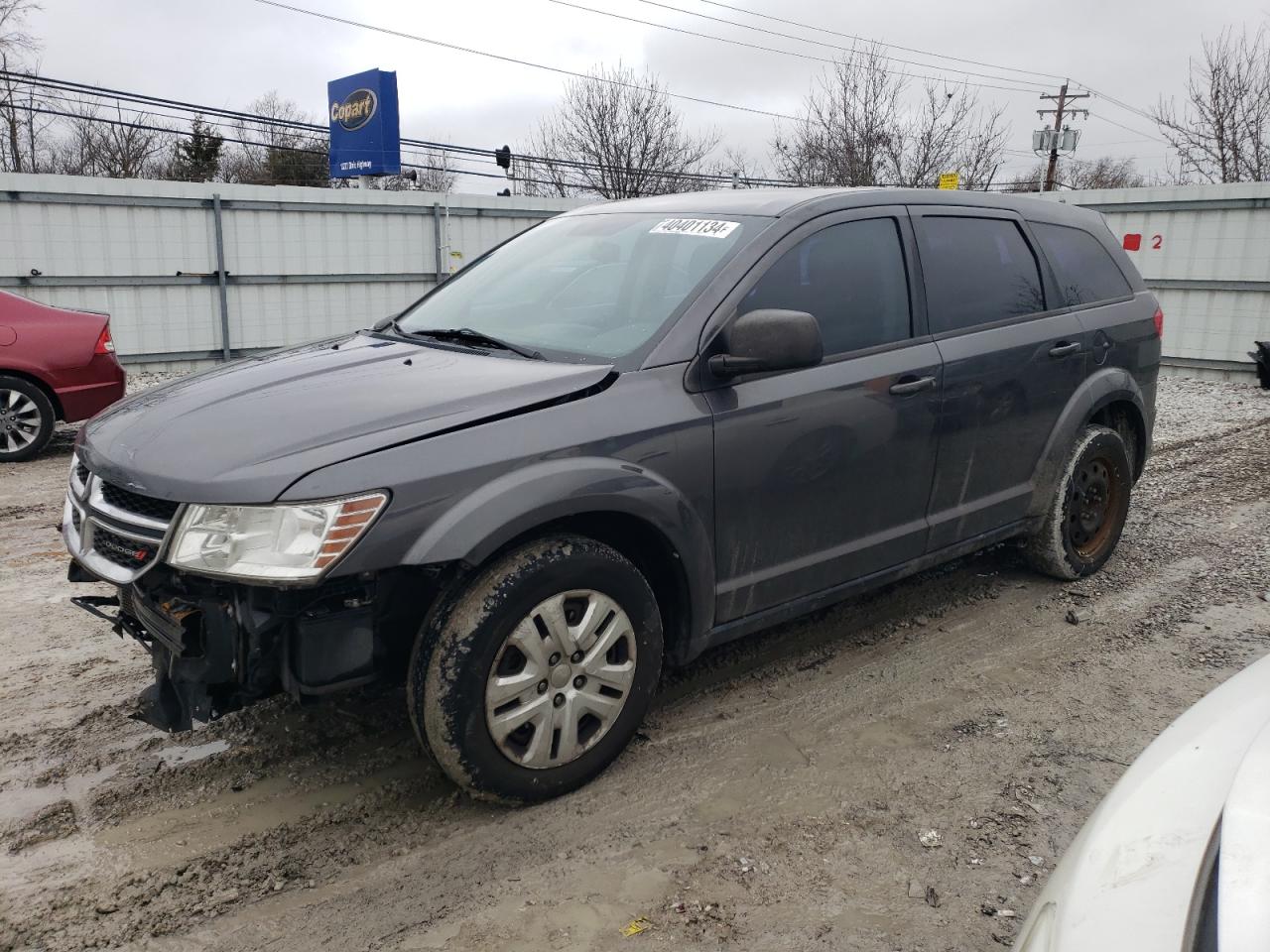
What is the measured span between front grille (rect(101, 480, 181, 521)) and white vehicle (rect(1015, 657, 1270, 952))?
222 cm

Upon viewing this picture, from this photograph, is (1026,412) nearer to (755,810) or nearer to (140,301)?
(755,810)

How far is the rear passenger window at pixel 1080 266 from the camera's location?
15.4 feet

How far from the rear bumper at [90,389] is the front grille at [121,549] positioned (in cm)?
574

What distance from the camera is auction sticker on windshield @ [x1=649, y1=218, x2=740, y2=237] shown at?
3.59 m

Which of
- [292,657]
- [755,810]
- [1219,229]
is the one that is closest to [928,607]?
[755,810]

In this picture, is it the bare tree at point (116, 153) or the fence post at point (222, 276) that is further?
the bare tree at point (116, 153)

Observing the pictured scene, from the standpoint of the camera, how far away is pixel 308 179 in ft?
129

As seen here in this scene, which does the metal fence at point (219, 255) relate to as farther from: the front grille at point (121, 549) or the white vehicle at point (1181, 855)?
the white vehicle at point (1181, 855)

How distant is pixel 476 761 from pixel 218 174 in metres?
44.2

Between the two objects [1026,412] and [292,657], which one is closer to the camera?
[292,657]

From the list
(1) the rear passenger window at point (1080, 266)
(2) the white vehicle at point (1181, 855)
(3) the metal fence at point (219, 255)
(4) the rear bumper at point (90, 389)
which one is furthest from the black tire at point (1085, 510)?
(3) the metal fence at point (219, 255)

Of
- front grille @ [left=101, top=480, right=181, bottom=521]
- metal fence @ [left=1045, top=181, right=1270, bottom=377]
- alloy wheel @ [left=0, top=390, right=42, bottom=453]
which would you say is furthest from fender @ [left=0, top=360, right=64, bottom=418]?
metal fence @ [left=1045, top=181, right=1270, bottom=377]

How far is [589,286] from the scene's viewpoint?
367 centimetres

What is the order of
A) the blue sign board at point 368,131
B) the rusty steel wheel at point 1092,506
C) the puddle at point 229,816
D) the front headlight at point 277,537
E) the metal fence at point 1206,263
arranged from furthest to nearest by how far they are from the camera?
the blue sign board at point 368,131 < the metal fence at point 1206,263 < the rusty steel wheel at point 1092,506 < the puddle at point 229,816 < the front headlight at point 277,537
